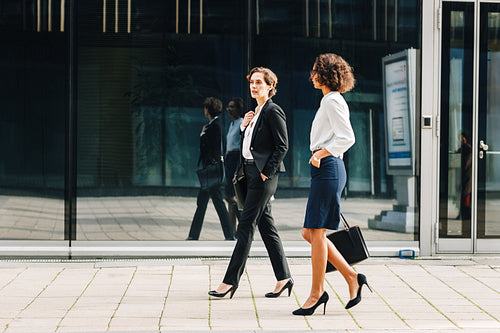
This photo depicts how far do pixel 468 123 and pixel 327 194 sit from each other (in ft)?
10.8

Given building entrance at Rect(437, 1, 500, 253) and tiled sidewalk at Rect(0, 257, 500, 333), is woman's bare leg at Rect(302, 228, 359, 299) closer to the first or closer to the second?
tiled sidewalk at Rect(0, 257, 500, 333)

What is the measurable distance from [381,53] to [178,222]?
2.83 meters

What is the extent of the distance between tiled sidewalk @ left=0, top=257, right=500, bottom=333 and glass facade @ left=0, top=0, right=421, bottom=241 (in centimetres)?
59

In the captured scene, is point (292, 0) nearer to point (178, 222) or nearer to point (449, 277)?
point (178, 222)

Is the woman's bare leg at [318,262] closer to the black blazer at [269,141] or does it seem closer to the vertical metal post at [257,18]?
the black blazer at [269,141]

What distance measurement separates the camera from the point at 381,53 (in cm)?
761

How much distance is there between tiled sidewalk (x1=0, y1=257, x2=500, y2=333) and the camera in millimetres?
4762

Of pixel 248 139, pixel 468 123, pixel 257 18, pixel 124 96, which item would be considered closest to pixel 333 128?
pixel 248 139

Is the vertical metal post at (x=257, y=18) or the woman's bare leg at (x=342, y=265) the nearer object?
the woman's bare leg at (x=342, y=265)

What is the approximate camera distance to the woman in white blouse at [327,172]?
4.99m

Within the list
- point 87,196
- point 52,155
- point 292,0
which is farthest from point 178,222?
point 292,0

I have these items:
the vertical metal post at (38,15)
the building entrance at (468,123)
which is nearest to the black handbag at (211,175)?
the vertical metal post at (38,15)

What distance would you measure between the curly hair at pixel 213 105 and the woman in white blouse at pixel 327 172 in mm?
2386

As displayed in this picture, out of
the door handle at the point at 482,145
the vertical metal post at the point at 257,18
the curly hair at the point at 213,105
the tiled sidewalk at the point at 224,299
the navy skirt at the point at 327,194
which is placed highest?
the vertical metal post at the point at 257,18
